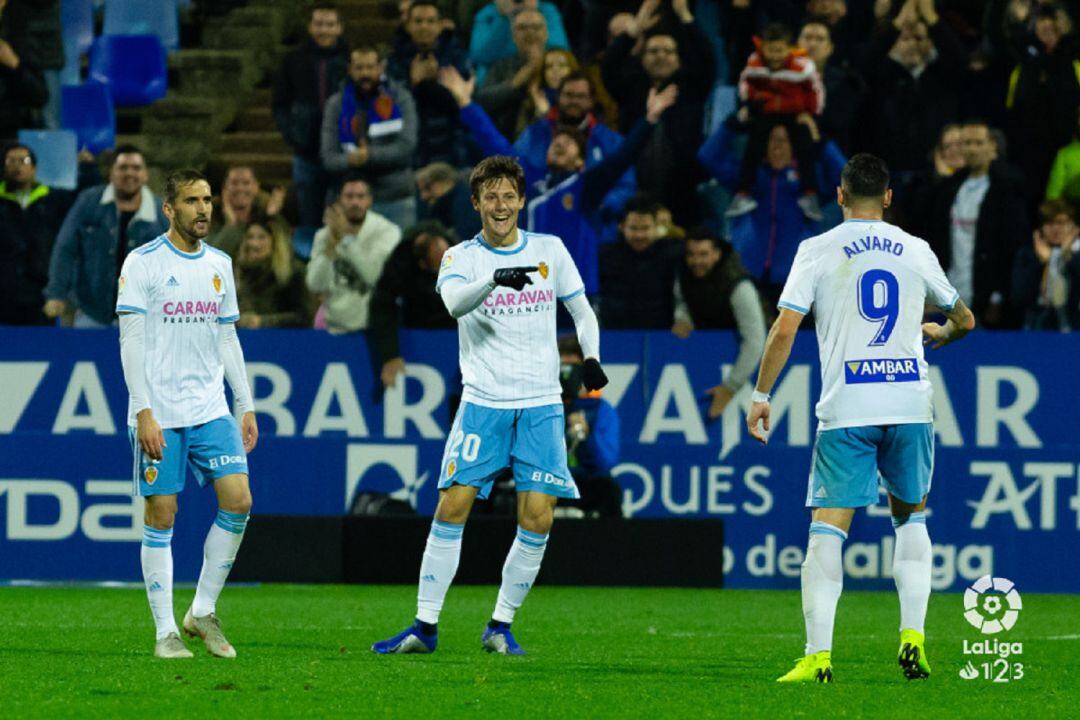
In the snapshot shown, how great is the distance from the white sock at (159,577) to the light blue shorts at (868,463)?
281 centimetres

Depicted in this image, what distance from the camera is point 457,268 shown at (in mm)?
9547

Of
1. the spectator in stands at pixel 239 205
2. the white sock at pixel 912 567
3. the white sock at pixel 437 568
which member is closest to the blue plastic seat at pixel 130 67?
the spectator in stands at pixel 239 205

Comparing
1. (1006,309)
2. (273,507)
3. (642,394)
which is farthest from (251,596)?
(1006,309)

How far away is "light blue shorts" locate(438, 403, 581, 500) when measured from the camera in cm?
955

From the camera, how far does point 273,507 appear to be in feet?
48.5

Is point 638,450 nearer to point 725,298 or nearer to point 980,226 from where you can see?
point 725,298

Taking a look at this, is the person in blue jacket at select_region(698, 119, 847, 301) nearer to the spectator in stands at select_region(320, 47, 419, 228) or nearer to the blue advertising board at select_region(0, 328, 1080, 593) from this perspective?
the blue advertising board at select_region(0, 328, 1080, 593)

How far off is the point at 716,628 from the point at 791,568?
9.69 ft

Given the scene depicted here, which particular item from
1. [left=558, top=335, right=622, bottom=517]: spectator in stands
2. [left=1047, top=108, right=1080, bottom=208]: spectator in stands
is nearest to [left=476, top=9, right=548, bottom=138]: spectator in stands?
[left=558, top=335, right=622, bottom=517]: spectator in stands

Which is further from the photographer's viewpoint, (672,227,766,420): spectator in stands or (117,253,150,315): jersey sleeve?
(672,227,766,420): spectator in stands

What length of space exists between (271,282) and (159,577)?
632 centimetres

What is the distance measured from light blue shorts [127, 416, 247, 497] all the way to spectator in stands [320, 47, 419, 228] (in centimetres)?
695

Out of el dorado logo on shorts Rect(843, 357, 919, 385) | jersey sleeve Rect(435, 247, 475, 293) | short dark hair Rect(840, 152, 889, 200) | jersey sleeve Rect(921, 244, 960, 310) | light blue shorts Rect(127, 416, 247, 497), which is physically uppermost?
short dark hair Rect(840, 152, 889, 200)

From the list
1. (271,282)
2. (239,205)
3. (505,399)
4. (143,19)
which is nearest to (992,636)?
(505,399)
